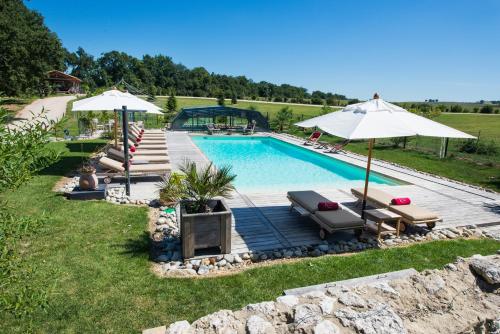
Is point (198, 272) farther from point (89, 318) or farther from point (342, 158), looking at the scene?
point (342, 158)

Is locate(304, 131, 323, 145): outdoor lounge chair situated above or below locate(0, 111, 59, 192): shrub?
below

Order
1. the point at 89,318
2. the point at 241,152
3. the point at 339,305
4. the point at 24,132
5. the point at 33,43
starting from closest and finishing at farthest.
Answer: the point at 24,132
the point at 339,305
the point at 89,318
the point at 241,152
the point at 33,43

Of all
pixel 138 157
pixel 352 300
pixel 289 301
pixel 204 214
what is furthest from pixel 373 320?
pixel 138 157

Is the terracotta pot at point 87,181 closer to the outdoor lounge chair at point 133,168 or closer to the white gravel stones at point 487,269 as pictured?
the outdoor lounge chair at point 133,168

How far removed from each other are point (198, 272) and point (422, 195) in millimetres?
7500

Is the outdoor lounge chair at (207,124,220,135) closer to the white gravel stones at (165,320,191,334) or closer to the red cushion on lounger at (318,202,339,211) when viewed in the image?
the red cushion on lounger at (318,202,339,211)

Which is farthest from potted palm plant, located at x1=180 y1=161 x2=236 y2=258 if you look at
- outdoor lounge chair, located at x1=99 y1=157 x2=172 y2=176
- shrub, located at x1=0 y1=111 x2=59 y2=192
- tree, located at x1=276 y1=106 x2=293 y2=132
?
tree, located at x1=276 y1=106 x2=293 y2=132

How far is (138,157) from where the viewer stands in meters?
11.8

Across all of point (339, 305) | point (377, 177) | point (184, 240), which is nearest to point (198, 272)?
point (184, 240)

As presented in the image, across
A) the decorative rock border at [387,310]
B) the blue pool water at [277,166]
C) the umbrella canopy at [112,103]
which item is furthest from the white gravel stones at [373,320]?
the umbrella canopy at [112,103]

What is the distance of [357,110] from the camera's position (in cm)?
640

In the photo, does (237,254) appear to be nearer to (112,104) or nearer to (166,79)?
(112,104)

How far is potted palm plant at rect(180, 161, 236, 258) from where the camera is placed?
5402 mm

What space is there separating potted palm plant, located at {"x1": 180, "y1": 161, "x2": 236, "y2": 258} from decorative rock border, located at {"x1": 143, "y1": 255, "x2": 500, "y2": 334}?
7.26 feet
